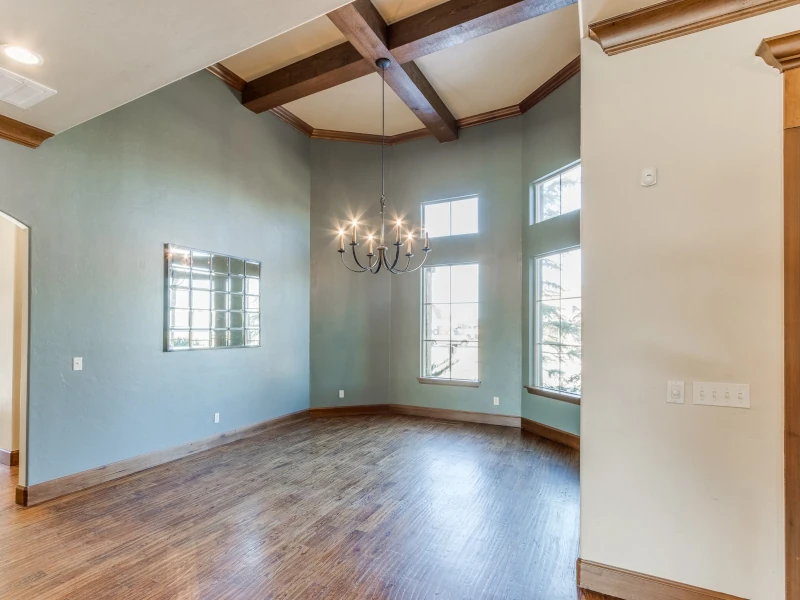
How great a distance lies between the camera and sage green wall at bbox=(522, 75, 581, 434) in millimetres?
4551

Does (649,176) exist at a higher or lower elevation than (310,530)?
higher

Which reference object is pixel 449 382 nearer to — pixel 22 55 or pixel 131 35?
pixel 131 35

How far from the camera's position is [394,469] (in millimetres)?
3850

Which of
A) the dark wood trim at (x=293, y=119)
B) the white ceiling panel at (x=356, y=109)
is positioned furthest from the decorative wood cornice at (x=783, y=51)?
the dark wood trim at (x=293, y=119)

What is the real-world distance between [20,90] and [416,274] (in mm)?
4422

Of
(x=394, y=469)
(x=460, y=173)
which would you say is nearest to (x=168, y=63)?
(x=394, y=469)

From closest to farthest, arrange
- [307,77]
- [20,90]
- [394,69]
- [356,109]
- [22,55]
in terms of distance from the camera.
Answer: [22,55] → [20,90] → [394,69] → [307,77] → [356,109]

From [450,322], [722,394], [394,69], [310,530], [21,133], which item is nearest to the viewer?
[722,394]

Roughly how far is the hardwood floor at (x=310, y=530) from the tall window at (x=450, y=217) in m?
3.00

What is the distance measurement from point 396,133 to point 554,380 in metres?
4.03

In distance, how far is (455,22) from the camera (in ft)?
11.5

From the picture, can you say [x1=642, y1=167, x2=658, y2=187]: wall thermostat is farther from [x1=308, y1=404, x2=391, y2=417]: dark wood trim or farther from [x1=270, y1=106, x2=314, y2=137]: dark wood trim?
[x1=308, y1=404, x2=391, y2=417]: dark wood trim

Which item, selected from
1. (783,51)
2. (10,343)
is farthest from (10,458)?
(783,51)

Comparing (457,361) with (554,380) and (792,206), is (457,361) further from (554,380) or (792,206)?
(792,206)
